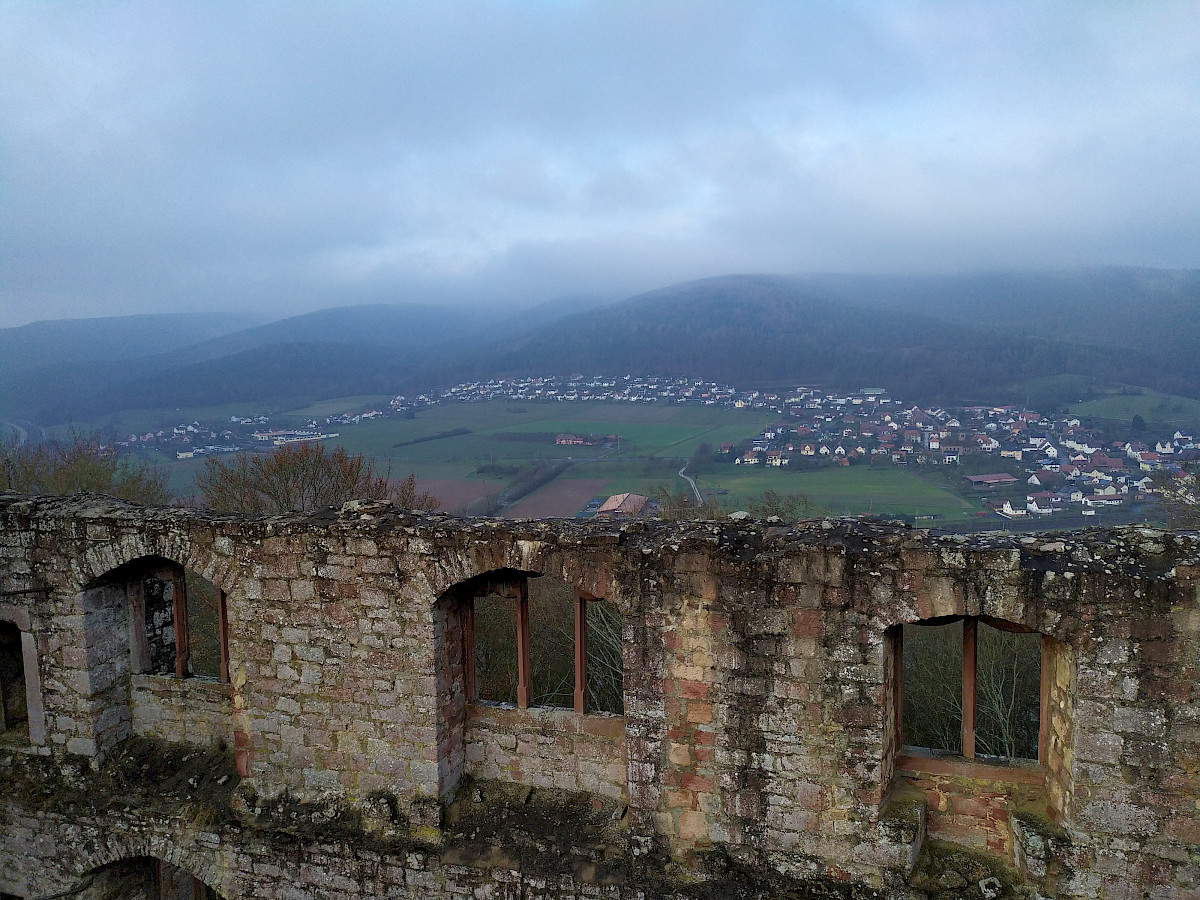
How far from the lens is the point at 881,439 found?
97.1 feet

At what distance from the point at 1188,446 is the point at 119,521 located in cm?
2845

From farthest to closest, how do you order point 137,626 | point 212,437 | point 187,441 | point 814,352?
point 814,352
point 212,437
point 187,441
point 137,626

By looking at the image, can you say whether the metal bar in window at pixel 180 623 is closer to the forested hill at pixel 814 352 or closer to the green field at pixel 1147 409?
the green field at pixel 1147 409

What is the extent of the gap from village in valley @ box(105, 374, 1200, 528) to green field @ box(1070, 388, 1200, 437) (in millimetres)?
1597

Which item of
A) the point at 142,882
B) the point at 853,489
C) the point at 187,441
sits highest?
the point at 187,441

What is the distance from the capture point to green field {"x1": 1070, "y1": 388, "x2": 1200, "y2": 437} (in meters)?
28.2

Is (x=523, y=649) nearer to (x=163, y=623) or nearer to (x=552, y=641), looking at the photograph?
(x=163, y=623)

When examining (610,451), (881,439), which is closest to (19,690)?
(881,439)

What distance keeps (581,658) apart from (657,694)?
3.16ft

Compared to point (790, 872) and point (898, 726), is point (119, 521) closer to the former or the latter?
point (790, 872)

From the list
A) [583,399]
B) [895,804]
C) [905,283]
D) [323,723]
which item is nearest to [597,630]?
[323,723]

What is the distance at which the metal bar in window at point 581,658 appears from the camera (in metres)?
7.13

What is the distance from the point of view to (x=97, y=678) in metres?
8.38

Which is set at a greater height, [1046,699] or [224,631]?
[224,631]
